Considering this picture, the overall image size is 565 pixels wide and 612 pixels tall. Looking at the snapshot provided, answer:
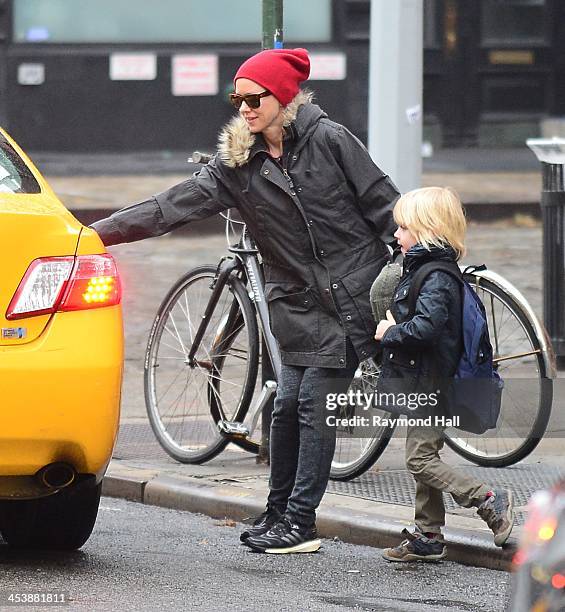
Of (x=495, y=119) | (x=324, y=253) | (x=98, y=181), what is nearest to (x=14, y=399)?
(x=324, y=253)

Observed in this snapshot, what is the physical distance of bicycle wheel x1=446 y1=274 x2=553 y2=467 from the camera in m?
6.06

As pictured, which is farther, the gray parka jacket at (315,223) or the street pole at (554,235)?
the street pole at (554,235)

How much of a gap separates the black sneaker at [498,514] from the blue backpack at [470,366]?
255 millimetres

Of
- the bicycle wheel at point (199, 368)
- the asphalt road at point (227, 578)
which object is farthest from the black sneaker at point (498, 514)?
the bicycle wheel at point (199, 368)

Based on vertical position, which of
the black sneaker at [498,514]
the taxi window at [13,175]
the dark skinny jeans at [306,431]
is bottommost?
the black sneaker at [498,514]

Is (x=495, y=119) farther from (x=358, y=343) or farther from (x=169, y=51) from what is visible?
(x=358, y=343)

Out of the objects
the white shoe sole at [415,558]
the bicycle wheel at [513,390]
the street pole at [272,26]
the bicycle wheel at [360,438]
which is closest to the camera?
the white shoe sole at [415,558]

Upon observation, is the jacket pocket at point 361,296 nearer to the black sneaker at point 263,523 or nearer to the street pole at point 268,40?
the black sneaker at point 263,523

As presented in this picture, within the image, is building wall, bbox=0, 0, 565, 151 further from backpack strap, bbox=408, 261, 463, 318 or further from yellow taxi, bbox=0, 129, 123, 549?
yellow taxi, bbox=0, 129, 123, 549

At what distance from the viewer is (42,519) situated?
5.12 metres

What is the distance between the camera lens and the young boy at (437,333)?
4.98m

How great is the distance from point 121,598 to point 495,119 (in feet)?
51.5

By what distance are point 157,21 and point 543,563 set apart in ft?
54.0

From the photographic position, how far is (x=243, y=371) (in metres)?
6.35
